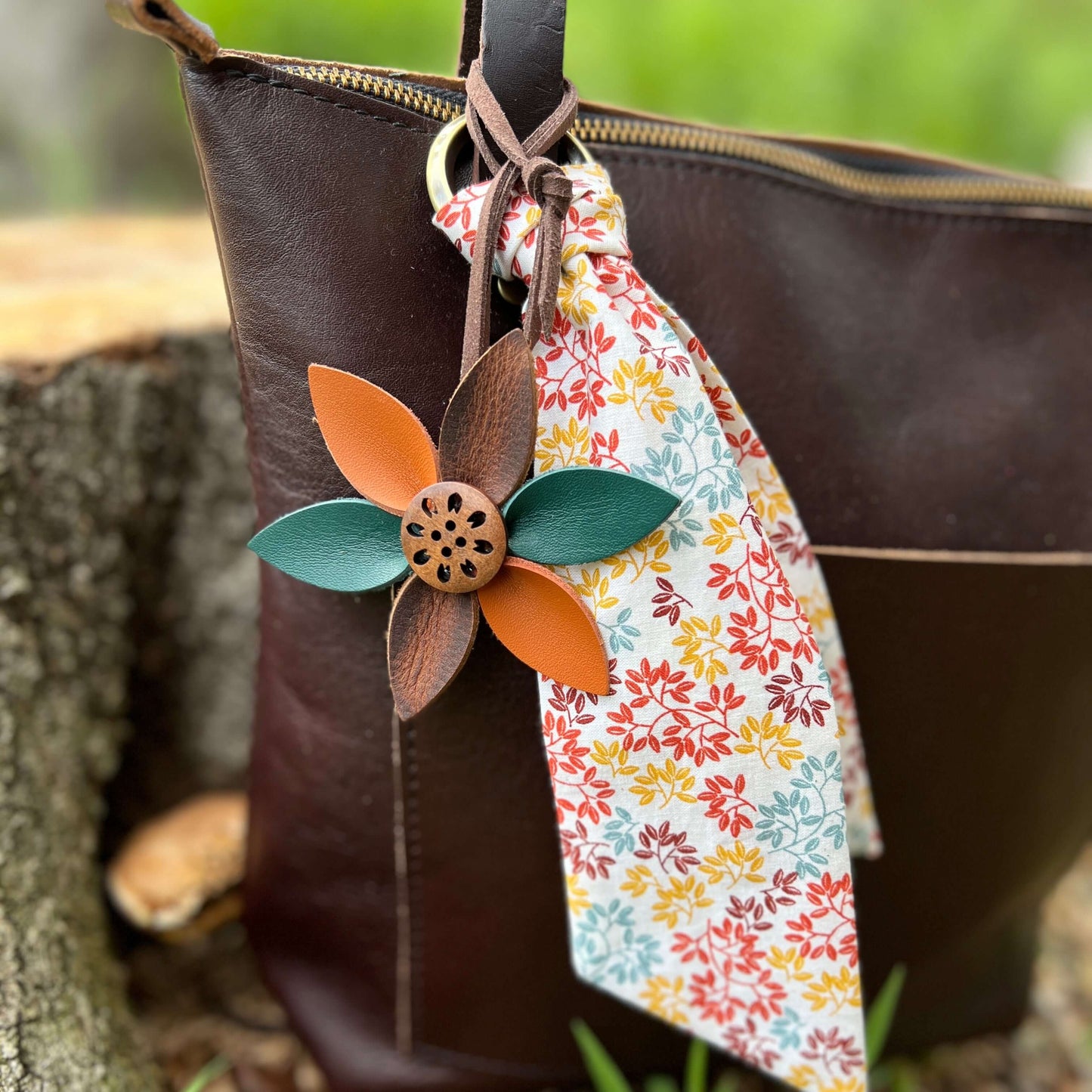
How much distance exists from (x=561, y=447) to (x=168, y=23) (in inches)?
10.5

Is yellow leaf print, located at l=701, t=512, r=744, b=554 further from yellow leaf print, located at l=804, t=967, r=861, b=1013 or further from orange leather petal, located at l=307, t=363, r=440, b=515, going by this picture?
yellow leaf print, located at l=804, t=967, r=861, b=1013

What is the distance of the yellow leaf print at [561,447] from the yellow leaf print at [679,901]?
0.83 feet

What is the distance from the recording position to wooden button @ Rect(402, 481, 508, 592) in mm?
449

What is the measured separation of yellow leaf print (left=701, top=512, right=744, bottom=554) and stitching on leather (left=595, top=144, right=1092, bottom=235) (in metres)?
0.25

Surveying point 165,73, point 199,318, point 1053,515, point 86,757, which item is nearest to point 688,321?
point 1053,515

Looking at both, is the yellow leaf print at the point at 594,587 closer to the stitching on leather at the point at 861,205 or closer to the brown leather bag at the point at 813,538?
the brown leather bag at the point at 813,538

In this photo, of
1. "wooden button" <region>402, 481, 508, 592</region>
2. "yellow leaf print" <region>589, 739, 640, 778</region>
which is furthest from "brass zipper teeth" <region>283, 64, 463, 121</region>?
"yellow leaf print" <region>589, 739, 640, 778</region>

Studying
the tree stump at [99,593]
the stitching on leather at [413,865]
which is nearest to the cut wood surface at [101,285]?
the tree stump at [99,593]

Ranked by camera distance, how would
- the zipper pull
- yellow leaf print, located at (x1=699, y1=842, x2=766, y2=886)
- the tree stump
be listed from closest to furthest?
the zipper pull → yellow leaf print, located at (x1=699, y1=842, x2=766, y2=886) → the tree stump

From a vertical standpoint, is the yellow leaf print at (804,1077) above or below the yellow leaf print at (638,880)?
below

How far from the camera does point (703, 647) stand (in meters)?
0.48

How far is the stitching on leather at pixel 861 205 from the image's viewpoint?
1.88 feet

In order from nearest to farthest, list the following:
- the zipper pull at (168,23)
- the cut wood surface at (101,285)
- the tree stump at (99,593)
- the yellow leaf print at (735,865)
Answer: the zipper pull at (168,23) < the yellow leaf print at (735,865) < the tree stump at (99,593) < the cut wood surface at (101,285)

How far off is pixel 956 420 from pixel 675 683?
1.06ft
